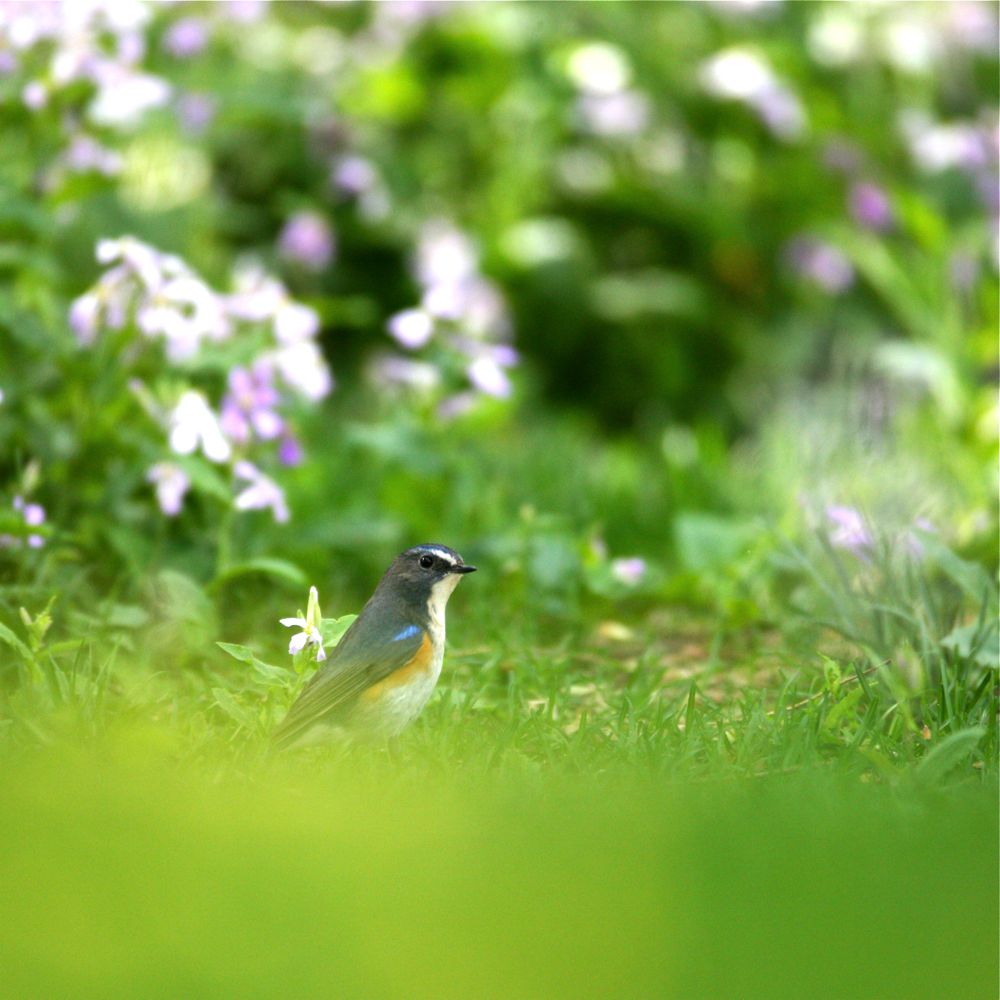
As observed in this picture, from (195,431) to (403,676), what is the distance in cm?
104

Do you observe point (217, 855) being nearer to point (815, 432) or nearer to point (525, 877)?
point (525, 877)

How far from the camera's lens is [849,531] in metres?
3.42

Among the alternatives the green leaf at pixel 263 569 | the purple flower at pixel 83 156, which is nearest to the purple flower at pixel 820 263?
the purple flower at pixel 83 156

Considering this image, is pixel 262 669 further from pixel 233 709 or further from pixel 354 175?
pixel 354 175

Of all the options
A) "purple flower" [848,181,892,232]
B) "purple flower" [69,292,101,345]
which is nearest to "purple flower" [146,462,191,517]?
"purple flower" [69,292,101,345]

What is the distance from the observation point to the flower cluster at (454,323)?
162 inches

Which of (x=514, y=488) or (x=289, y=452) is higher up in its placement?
(x=289, y=452)

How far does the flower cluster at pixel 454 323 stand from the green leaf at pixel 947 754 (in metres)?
1.72

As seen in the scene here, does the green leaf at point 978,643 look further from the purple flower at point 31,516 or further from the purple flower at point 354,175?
the purple flower at point 354,175

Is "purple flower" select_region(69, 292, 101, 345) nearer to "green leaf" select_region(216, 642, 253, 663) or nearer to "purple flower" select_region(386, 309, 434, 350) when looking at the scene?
"purple flower" select_region(386, 309, 434, 350)

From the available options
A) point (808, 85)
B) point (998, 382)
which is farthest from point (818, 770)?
point (808, 85)

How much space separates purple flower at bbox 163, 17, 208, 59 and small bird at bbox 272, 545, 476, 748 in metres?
3.39

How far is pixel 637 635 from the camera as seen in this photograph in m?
3.84

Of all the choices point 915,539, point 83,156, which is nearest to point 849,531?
point 915,539
